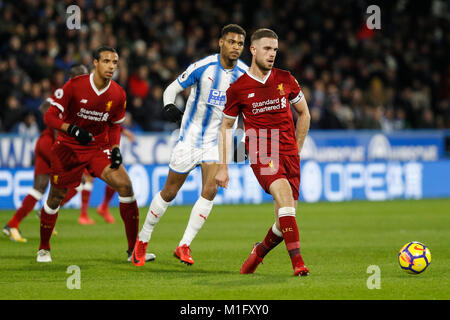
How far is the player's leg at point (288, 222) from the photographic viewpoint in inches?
291

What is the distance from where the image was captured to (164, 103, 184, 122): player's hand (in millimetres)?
8523

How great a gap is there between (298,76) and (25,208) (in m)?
12.9

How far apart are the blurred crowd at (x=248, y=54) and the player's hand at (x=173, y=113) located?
8810mm

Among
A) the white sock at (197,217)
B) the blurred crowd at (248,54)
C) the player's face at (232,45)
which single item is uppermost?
the blurred crowd at (248,54)

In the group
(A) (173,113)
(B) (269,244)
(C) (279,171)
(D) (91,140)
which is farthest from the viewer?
(D) (91,140)

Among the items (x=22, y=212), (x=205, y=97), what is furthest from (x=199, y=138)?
(x=22, y=212)

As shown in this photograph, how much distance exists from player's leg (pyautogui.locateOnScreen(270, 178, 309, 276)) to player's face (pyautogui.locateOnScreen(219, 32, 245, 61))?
1833 mm

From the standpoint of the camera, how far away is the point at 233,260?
9219 millimetres

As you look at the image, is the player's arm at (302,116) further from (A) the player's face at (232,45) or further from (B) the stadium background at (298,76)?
(B) the stadium background at (298,76)

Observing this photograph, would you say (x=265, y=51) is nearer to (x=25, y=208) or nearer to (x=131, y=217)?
(x=131, y=217)

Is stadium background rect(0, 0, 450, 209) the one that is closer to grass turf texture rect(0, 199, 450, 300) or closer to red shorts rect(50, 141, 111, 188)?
grass turf texture rect(0, 199, 450, 300)

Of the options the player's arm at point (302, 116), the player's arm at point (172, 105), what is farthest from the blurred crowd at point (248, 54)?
the player's arm at point (302, 116)

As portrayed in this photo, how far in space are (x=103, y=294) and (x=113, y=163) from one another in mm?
2438
